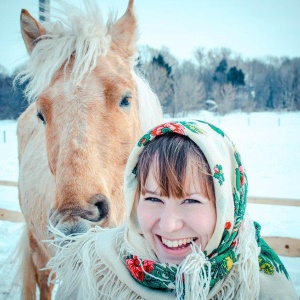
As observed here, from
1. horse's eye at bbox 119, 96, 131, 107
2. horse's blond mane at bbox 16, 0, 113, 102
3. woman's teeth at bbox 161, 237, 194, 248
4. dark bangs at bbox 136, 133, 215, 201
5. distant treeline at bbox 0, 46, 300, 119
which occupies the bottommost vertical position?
woman's teeth at bbox 161, 237, 194, 248

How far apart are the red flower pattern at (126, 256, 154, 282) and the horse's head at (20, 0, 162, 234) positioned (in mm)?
→ 373

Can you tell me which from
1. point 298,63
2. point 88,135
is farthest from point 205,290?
point 298,63

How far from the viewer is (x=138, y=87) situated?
2.34 meters

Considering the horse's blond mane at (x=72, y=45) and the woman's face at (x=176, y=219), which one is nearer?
the woman's face at (x=176, y=219)

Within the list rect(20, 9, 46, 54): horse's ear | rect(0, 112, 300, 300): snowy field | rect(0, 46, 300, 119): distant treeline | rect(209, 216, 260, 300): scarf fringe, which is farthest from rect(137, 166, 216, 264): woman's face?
rect(0, 46, 300, 119): distant treeline

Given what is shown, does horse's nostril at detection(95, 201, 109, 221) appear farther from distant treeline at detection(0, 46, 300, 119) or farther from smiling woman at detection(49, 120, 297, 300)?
distant treeline at detection(0, 46, 300, 119)

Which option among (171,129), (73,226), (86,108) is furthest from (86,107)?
(171,129)

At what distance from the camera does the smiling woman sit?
39.6 inches

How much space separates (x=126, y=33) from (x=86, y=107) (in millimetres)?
877

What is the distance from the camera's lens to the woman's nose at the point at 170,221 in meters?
1.00

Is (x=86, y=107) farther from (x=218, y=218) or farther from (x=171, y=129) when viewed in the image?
(x=218, y=218)

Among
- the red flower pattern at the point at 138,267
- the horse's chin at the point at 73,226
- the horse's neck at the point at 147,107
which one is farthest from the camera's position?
the horse's neck at the point at 147,107

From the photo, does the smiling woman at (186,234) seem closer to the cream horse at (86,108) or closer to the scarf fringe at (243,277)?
the scarf fringe at (243,277)

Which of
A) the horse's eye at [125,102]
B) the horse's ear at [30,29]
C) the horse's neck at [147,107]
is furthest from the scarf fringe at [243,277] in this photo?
the horse's ear at [30,29]
